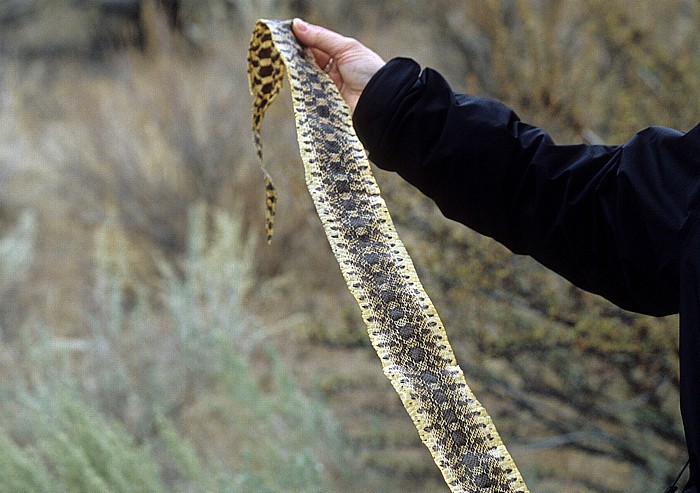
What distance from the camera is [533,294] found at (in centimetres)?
245

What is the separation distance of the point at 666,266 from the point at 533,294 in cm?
133

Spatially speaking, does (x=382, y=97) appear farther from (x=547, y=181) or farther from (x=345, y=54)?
(x=547, y=181)

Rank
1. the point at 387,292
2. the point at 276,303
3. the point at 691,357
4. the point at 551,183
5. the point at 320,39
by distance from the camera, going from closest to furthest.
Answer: the point at 691,357 → the point at 387,292 → the point at 551,183 → the point at 320,39 → the point at 276,303

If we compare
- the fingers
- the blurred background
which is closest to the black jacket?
the fingers

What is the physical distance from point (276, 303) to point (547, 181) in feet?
11.5

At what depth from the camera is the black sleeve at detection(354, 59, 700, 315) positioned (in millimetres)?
1144

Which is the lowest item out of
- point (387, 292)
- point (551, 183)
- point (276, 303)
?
point (276, 303)

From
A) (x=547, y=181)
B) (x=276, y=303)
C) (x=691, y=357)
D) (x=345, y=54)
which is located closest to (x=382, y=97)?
(x=345, y=54)

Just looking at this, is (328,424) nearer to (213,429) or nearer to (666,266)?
(213,429)

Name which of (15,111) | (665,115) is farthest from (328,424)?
(15,111)

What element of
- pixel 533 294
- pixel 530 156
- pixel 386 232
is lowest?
pixel 533 294

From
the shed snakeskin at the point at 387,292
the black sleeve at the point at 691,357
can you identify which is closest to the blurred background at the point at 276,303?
the shed snakeskin at the point at 387,292

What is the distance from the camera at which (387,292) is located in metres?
1.16

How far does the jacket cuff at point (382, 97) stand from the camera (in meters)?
1.34
